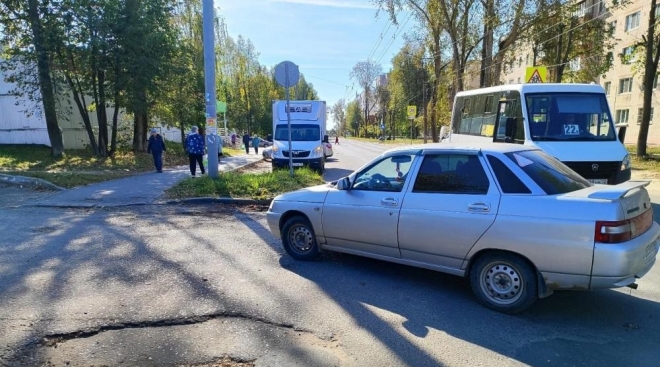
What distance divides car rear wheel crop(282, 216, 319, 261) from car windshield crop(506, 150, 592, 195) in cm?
259

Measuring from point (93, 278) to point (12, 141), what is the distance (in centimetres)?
2097

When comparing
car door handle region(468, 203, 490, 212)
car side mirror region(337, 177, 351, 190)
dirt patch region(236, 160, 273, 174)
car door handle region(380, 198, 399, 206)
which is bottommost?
dirt patch region(236, 160, 273, 174)

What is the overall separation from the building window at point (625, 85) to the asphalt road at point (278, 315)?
141 feet

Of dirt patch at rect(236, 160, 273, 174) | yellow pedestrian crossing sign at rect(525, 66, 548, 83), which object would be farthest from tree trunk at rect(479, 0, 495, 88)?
dirt patch at rect(236, 160, 273, 174)

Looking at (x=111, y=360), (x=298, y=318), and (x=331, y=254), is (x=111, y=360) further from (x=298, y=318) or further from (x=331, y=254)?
(x=331, y=254)

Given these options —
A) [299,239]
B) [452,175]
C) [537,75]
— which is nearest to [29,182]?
[299,239]

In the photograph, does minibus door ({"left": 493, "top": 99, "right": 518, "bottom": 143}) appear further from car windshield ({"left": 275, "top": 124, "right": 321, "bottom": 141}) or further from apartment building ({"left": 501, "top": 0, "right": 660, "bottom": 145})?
apartment building ({"left": 501, "top": 0, "right": 660, "bottom": 145})

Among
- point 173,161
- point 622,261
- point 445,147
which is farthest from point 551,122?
point 173,161

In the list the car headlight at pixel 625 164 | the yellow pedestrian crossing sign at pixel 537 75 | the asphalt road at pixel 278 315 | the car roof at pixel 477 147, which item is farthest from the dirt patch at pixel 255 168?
the car roof at pixel 477 147

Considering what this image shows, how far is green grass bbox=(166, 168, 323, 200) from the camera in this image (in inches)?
395

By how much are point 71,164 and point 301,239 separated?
47.2ft

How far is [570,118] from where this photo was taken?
8.95 m

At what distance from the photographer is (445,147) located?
4.50 meters

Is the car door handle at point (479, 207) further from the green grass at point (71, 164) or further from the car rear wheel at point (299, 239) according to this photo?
the green grass at point (71, 164)
